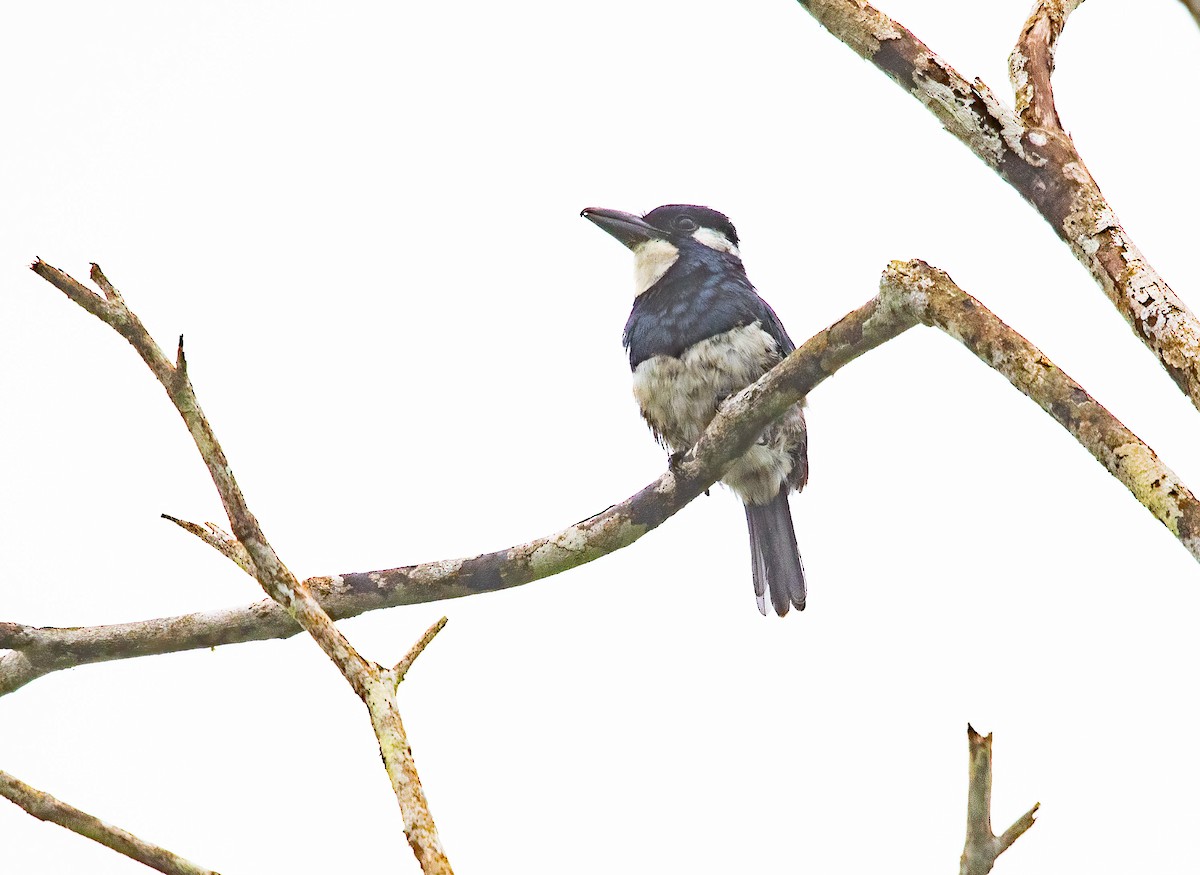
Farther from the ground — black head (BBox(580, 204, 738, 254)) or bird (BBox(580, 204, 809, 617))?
black head (BBox(580, 204, 738, 254))

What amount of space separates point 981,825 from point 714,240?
3216mm

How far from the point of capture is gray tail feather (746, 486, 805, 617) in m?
4.29

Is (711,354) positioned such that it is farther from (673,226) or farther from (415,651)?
(415,651)

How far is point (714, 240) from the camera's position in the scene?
4.57 m

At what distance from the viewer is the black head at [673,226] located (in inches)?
180

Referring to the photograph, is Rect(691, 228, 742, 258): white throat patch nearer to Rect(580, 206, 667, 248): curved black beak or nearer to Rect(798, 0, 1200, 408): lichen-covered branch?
Rect(580, 206, 667, 248): curved black beak

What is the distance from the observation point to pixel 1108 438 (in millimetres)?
1925

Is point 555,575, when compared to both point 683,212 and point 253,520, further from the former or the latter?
point 683,212

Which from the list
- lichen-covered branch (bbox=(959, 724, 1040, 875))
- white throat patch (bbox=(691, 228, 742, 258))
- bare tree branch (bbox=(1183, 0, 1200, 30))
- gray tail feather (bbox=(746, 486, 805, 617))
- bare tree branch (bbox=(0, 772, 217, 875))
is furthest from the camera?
white throat patch (bbox=(691, 228, 742, 258))

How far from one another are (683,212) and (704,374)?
0.84m

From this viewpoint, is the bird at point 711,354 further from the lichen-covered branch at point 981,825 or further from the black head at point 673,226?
the lichen-covered branch at point 981,825

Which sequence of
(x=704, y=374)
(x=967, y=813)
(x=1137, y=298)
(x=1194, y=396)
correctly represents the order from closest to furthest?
(x=967, y=813) < (x=1194, y=396) < (x=1137, y=298) < (x=704, y=374)

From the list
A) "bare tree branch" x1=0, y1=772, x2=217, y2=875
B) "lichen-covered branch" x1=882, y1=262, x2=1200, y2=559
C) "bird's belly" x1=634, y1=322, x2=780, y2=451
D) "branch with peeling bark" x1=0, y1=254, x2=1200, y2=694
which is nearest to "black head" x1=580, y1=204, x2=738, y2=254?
"bird's belly" x1=634, y1=322, x2=780, y2=451

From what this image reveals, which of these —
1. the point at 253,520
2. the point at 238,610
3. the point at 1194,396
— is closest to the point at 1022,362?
the point at 1194,396
